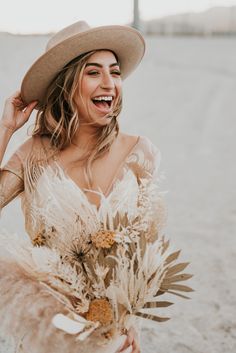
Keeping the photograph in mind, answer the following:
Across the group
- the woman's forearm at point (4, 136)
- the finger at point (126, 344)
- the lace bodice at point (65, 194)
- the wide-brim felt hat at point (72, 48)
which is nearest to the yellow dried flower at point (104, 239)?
the lace bodice at point (65, 194)

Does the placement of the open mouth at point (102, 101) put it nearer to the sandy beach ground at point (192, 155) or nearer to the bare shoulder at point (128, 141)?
the bare shoulder at point (128, 141)

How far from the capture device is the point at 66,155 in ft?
5.36

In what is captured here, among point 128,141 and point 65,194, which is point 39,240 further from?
point 128,141

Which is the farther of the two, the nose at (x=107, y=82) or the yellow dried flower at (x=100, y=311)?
the nose at (x=107, y=82)

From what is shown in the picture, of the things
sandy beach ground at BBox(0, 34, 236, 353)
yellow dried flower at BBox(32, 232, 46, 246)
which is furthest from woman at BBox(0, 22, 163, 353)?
sandy beach ground at BBox(0, 34, 236, 353)

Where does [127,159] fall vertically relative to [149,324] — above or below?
above

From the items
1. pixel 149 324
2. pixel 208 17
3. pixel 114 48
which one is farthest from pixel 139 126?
pixel 114 48

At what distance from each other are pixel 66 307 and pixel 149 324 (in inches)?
73.2

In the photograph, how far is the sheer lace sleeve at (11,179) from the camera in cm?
162

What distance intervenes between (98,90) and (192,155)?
6.55 m

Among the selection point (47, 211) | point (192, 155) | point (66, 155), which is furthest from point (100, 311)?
point (192, 155)

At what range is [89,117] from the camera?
1.60 metres

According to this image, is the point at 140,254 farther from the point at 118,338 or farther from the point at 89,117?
the point at 89,117

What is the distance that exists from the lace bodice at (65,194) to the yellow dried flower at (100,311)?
0.63 feet
